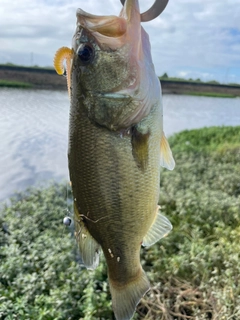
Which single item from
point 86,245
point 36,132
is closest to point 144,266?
point 86,245

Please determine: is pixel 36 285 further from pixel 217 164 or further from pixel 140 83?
pixel 217 164

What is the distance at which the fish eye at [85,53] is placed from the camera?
4.12 ft

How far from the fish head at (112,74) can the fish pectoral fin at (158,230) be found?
38 centimetres

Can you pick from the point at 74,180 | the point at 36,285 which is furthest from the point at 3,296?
the point at 74,180

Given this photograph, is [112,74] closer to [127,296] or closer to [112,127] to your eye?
[112,127]

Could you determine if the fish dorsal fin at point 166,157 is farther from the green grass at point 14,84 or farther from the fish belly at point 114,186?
the green grass at point 14,84

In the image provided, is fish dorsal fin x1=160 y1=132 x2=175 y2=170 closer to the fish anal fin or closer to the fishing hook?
the fish anal fin

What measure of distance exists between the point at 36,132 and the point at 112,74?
8576 millimetres

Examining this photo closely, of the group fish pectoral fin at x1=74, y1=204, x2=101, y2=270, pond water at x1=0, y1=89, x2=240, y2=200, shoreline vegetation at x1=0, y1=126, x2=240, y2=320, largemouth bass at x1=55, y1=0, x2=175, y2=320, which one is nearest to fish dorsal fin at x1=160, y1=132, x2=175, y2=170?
largemouth bass at x1=55, y1=0, x2=175, y2=320

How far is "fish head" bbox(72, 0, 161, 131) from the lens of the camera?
1.25m

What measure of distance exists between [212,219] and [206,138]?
6219 mm

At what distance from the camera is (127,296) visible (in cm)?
137

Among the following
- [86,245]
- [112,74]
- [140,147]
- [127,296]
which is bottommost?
[127,296]

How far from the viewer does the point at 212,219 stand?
4.69m
